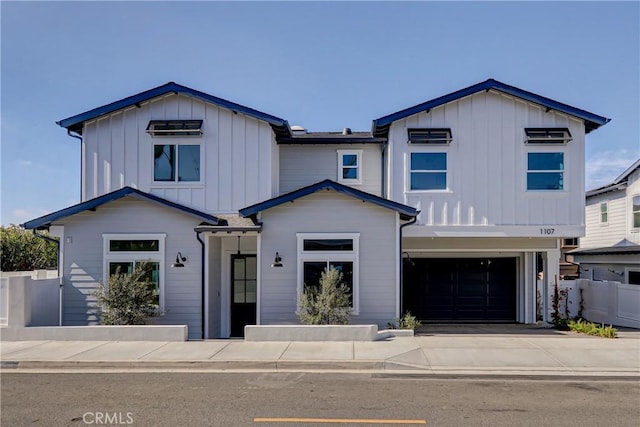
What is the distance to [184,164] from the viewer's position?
1411 cm

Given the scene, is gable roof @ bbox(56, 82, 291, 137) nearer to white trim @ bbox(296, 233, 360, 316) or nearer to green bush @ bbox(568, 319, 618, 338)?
→ white trim @ bbox(296, 233, 360, 316)

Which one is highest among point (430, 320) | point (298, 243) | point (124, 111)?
point (124, 111)

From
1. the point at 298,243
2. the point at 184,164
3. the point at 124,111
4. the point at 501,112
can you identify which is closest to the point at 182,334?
the point at 298,243

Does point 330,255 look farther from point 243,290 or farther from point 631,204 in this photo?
point 631,204

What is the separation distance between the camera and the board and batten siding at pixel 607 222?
19781mm

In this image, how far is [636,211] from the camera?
1889cm

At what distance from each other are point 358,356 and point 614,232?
1612cm

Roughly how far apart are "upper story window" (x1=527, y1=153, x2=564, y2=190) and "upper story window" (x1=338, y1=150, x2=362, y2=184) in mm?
5311

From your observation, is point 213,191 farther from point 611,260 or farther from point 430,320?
point 611,260

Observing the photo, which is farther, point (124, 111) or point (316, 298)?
point (124, 111)

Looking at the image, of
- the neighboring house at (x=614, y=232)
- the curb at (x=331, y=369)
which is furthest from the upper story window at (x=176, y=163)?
the neighboring house at (x=614, y=232)

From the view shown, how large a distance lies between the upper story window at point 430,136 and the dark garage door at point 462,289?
4.71 metres

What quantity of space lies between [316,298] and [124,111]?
8.28m

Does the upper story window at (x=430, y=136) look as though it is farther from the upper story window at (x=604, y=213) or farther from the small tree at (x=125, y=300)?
the upper story window at (x=604, y=213)
